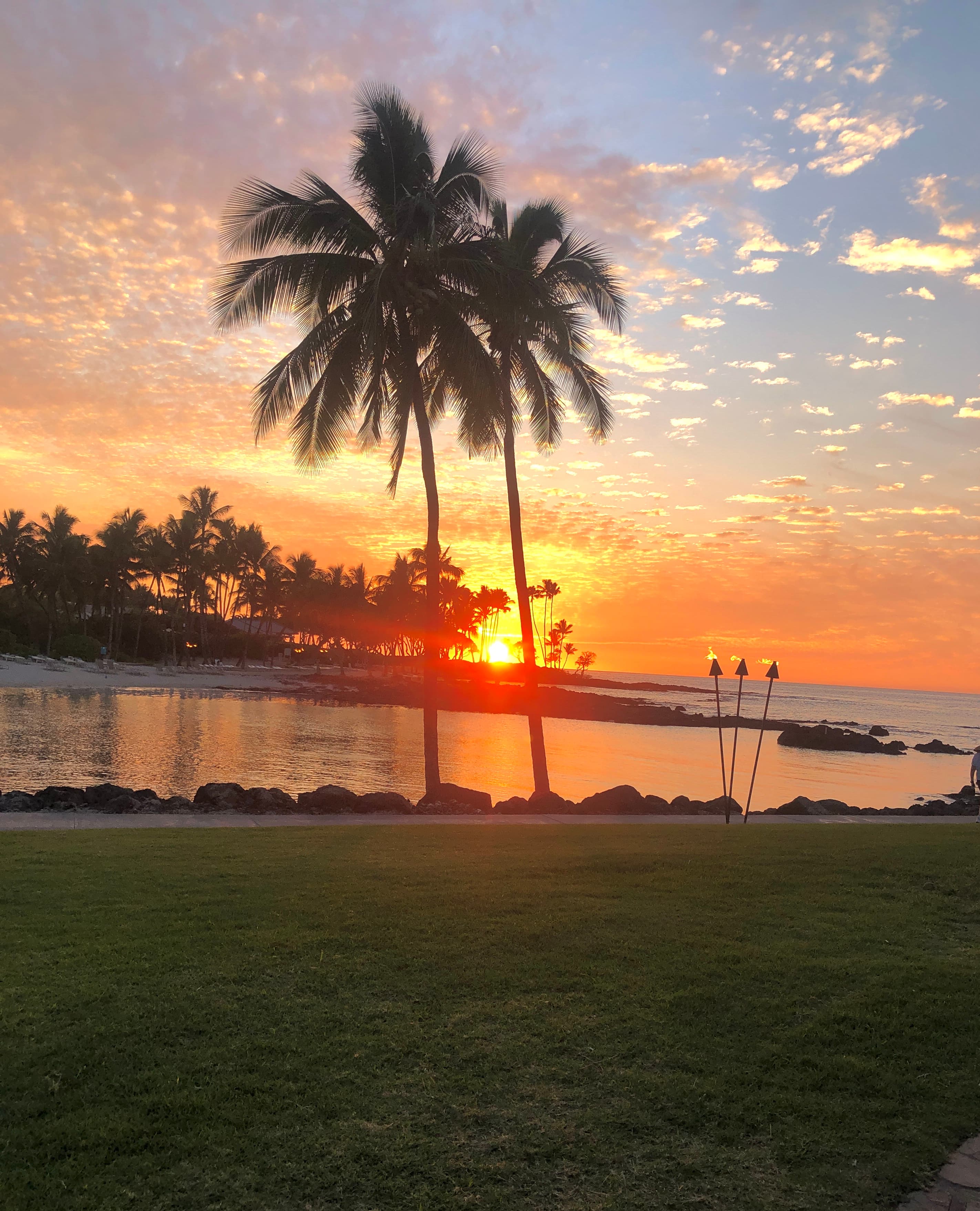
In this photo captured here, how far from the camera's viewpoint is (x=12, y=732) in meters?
25.8

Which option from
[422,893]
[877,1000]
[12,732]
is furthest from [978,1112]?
[12,732]

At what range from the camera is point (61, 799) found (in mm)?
12789

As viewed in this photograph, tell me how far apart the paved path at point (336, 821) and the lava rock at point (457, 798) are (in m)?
1.24

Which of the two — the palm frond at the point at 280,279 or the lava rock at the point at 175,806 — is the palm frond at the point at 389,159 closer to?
the palm frond at the point at 280,279

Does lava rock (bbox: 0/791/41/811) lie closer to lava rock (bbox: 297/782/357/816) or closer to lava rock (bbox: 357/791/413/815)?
lava rock (bbox: 297/782/357/816)

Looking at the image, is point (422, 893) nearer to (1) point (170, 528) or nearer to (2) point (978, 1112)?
(2) point (978, 1112)

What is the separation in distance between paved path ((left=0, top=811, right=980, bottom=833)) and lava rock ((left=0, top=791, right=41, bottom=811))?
0.73 m

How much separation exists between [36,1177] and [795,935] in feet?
17.0

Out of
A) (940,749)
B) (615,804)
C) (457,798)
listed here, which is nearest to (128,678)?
(457,798)

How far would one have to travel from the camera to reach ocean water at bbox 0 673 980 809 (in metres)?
21.5

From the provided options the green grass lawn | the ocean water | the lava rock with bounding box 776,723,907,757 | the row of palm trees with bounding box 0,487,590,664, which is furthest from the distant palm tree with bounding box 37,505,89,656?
the green grass lawn

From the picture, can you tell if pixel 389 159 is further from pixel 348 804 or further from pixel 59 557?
pixel 59 557

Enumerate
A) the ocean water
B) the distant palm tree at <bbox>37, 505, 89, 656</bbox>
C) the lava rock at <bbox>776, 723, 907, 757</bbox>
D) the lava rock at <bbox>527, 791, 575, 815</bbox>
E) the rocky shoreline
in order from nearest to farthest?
the rocky shoreline → the lava rock at <bbox>527, 791, 575, 815</bbox> → the ocean water → the lava rock at <bbox>776, 723, 907, 757</bbox> → the distant palm tree at <bbox>37, 505, 89, 656</bbox>

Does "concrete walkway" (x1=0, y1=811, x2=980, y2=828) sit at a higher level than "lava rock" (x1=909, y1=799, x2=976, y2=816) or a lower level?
higher
